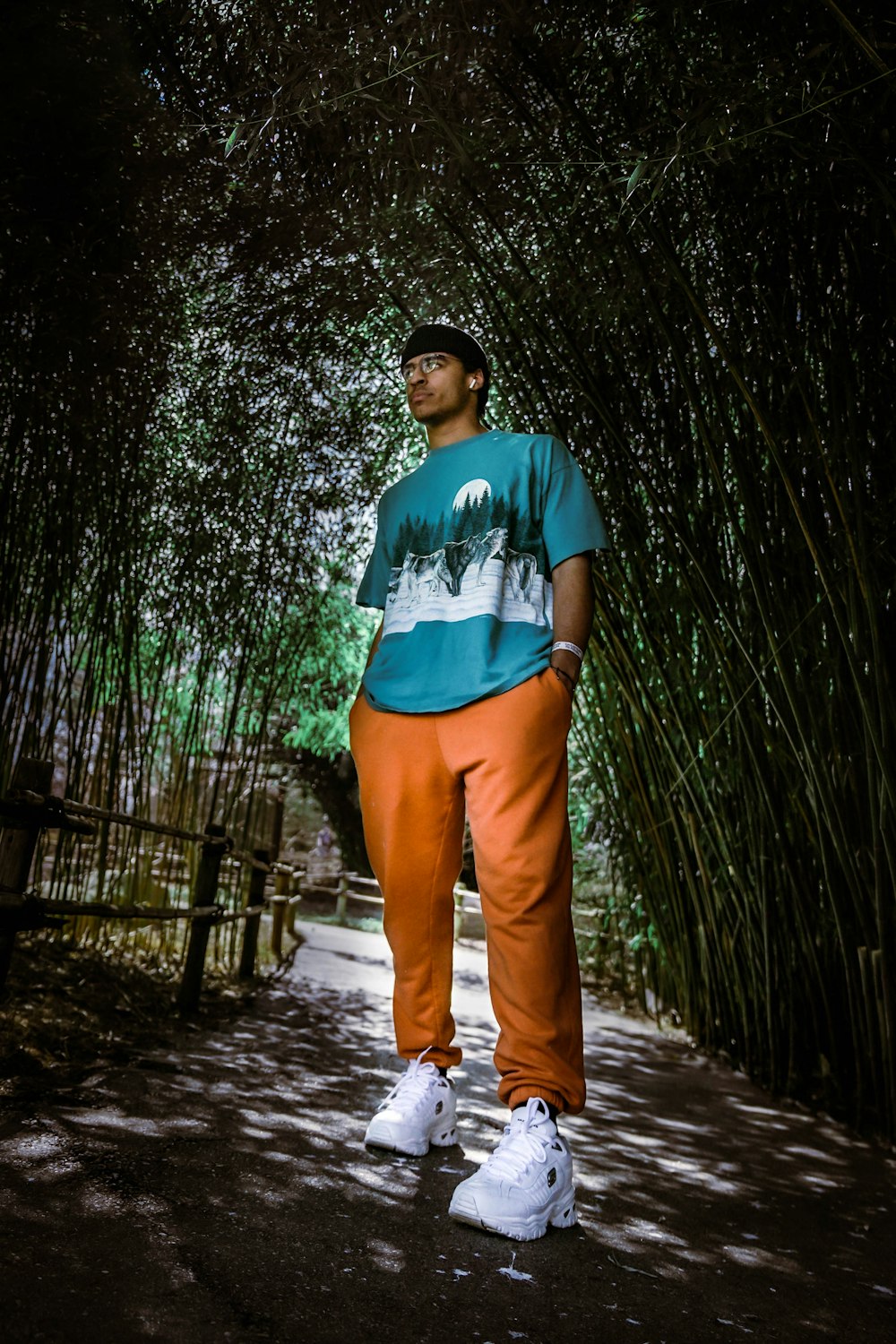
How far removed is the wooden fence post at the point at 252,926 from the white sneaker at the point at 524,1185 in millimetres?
2568

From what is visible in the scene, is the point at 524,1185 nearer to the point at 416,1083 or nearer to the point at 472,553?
the point at 416,1083

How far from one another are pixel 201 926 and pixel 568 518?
1.91 m

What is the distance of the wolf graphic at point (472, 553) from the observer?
1.47 metres

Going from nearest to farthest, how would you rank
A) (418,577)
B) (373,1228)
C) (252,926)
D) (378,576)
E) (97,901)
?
(373,1228)
(418,577)
(378,576)
(97,901)
(252,926)

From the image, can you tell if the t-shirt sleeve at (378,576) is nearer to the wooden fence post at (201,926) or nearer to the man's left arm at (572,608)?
the man's left arm at (572,608)

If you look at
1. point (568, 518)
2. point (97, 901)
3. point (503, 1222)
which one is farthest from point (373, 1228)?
point (97, 901)

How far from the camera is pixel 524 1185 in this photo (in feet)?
3.82

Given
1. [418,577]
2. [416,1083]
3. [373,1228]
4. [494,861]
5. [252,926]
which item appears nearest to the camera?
[373,1228]

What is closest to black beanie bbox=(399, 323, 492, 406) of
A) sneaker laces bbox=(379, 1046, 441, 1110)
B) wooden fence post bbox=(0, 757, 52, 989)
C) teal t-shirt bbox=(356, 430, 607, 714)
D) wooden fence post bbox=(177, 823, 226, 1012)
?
teal t-shirt bbox=(356, 430, 607, 714)

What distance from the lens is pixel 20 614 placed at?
2.32 meters

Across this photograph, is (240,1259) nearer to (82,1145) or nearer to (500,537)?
(82,1145)

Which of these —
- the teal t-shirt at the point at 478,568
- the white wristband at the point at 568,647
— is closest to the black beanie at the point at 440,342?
the teal t-shirt at the point at 478,568

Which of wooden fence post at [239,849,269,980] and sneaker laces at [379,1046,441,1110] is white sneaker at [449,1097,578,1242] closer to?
sneaker laces at [379,1046,441,1110]

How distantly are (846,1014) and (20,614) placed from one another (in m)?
2.30
